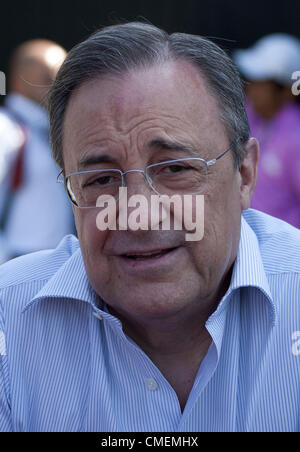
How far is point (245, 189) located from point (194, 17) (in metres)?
4.82

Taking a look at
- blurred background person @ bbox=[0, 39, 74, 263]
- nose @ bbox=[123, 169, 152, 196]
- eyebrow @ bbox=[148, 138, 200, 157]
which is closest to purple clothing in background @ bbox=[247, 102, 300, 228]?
blurred background person @ bbox=[0, 39, 74, 263]

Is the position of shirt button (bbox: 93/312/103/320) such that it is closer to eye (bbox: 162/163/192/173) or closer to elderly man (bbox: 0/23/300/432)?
elderly man (bbox: 0/23/300/432)

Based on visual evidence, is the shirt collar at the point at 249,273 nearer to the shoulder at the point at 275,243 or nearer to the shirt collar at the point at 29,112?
the shoulder at the point at 275,243

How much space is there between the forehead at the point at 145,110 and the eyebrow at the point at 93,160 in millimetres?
24

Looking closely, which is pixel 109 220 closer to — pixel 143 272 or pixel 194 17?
pixel 143 272

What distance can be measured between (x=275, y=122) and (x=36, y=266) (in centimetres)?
235

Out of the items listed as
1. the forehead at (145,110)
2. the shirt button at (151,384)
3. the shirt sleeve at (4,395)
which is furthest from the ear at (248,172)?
the shirt sleeve at (4,395)

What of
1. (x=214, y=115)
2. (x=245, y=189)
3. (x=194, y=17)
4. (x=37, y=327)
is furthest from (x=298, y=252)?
(x=194, y=17)

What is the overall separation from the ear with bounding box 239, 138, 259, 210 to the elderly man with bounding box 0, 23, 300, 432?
26 millimetres

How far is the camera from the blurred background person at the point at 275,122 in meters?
3.86

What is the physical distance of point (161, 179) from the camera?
1.92 metres

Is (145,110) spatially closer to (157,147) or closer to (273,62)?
(157,147)

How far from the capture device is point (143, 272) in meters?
1.88

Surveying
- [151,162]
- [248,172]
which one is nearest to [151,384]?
[151,162]
